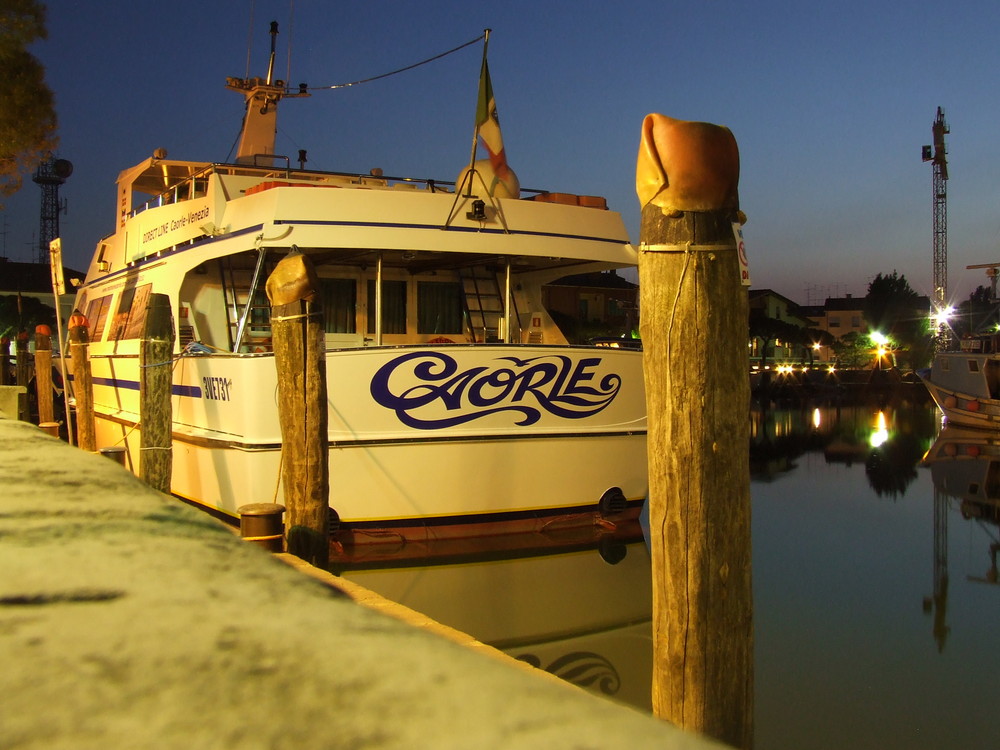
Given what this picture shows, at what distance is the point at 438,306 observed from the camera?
12.4 meters

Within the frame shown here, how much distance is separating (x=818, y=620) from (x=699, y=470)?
6811 mm

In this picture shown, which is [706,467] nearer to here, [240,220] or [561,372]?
[561,372]

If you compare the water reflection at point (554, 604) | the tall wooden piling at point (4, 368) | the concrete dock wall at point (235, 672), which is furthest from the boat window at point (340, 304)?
the concrete dock wall at point (235, 672)

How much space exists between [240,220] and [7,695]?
10735 millimetres

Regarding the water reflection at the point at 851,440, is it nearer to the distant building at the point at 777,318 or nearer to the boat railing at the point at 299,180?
the boat railing at the point at 299,180

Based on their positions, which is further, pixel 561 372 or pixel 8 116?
pixel 8 116

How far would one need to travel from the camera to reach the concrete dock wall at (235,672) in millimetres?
659

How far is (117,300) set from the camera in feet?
48.4

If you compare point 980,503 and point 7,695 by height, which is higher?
point 7,695

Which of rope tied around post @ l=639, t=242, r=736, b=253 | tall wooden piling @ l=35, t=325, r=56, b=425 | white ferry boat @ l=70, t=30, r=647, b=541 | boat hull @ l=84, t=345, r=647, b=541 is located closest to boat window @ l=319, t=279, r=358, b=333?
white ferry boat @ l=70, t=30, r=647, b=541

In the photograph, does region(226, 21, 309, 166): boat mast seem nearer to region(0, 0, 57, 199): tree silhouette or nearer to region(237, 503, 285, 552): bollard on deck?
region(0, 0, 57, 199): tree silhouette

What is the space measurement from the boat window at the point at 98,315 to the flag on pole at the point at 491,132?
24.2 feet

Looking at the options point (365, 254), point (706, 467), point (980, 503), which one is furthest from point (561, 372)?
point (980, 503)

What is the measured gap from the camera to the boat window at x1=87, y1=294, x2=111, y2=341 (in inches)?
609
